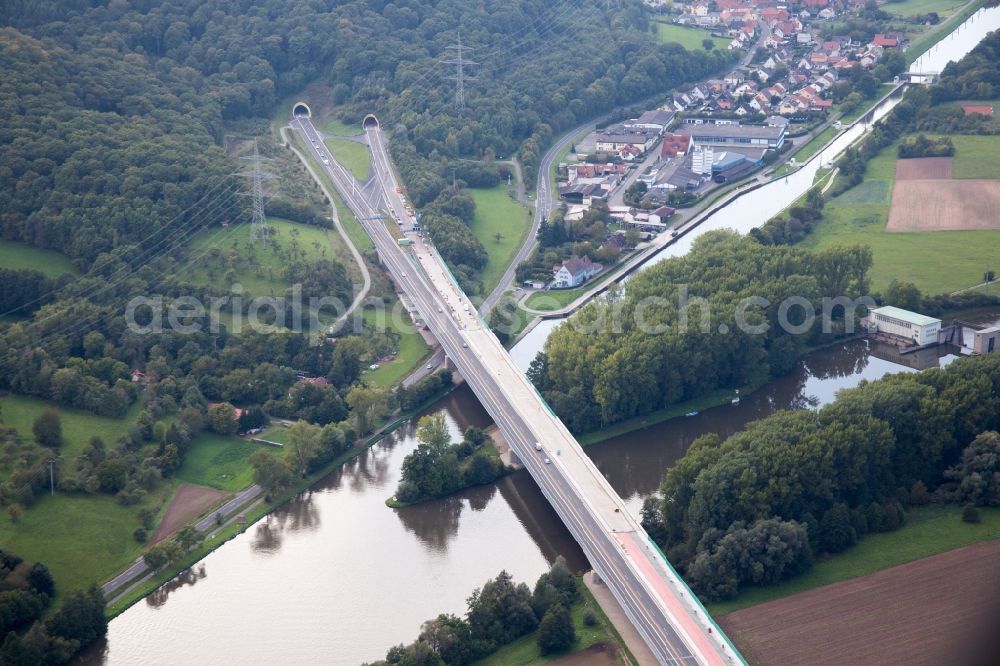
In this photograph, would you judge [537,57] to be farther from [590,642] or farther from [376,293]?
[590,642]

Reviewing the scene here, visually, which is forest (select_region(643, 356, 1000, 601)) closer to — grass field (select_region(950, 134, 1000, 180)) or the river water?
the river water

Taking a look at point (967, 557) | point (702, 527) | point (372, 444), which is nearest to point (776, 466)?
point (702, 527)

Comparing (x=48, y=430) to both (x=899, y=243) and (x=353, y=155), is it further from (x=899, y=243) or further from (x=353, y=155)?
(x=899, y=243)

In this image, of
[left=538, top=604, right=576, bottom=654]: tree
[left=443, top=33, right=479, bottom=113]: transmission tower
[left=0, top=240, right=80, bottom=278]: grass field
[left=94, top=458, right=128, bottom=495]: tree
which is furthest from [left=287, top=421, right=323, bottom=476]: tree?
[left=443, top=33, right=479, bottom=113]: transmission tower

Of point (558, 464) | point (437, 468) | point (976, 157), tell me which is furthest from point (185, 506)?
point (976, 157)

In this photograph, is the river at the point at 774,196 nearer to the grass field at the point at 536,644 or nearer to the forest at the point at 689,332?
the forest at the point at 689,332

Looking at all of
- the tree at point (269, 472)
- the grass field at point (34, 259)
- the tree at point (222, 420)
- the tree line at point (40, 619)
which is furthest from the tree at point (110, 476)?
the grass field at point (34, 259)
